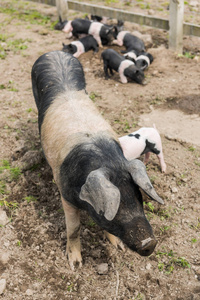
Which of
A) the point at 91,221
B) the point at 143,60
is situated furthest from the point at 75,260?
the point at 143,60

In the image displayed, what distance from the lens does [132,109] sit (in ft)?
18.9

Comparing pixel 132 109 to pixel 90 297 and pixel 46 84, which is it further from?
pixel 90 297

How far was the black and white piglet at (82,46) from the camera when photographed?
752 cm

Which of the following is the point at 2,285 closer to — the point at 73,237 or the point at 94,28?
the point at 73,237

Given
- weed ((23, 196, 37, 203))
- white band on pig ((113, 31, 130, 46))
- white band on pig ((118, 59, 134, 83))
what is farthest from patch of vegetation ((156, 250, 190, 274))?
white band on pig ((113, 31, 130, 46))

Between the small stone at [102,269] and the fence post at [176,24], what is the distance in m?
5.31

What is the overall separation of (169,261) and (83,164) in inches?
54.7

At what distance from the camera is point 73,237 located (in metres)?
3.47

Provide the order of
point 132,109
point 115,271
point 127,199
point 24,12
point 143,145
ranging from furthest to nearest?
point 24,12 → point 132,109 → point 143,145 → point 115,271 → point 127,199

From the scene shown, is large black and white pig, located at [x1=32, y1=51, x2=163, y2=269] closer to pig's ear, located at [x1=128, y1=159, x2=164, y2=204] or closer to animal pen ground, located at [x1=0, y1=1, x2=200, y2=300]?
pig's ear, located at [x1=128, y1=159, x2=164, y2=204]

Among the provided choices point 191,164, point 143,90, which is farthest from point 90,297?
point 143,90

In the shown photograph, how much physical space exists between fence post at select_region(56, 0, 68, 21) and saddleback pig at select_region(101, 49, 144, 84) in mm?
3085

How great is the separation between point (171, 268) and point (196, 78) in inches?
160

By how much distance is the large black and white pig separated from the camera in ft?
8.59
